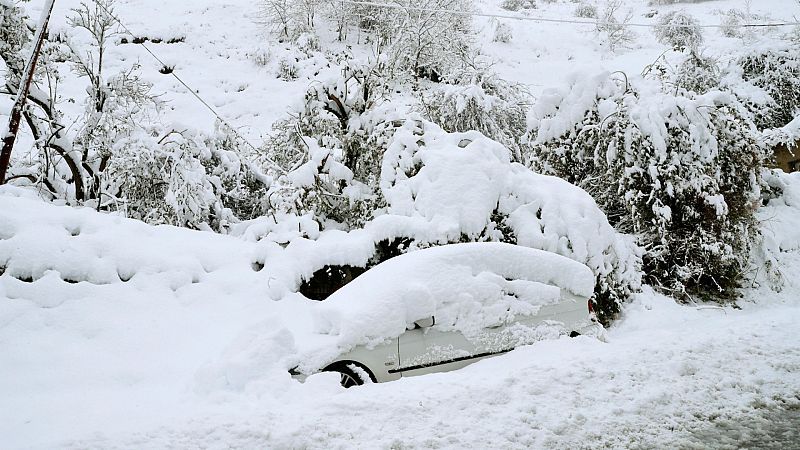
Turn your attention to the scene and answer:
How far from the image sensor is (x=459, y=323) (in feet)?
17.4

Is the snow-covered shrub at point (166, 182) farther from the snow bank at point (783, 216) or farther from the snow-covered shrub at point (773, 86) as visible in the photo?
the snow-covered shrub at point (773, 86)

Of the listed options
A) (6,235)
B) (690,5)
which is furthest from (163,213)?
(690,5)

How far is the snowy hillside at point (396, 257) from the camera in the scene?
403 centimetres

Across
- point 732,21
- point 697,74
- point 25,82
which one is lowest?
point 697,74

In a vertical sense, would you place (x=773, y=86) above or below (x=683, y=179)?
above

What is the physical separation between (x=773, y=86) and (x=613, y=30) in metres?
13.2

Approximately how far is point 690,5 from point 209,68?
3082 centimetres

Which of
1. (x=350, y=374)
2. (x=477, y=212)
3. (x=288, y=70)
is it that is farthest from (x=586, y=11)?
(x=350, y=374)

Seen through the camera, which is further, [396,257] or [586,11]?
[586,11]

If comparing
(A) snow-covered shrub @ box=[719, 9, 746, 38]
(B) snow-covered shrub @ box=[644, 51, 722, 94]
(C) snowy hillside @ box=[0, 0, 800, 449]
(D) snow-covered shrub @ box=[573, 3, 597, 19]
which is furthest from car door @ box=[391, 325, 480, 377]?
(D) snow-covered shrub @ box=[573, 3, 597, 19]

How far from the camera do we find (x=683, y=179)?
9.93m

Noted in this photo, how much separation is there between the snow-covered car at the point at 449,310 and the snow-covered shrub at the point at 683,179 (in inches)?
190

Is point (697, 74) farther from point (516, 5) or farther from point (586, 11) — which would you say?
point (516, 5)

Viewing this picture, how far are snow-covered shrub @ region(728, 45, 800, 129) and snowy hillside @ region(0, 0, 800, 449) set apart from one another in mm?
71
